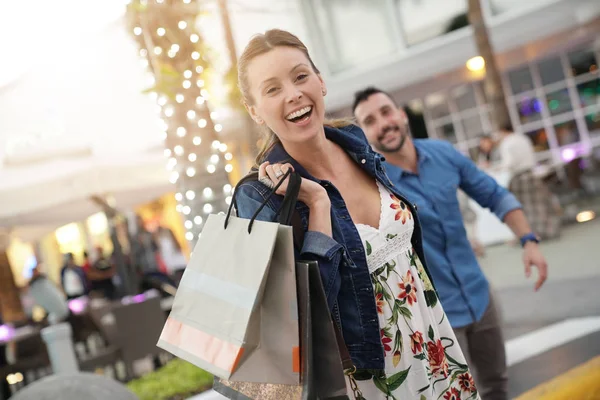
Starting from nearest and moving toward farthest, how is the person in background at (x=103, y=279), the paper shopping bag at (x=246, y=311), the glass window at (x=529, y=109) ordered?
1. the paper shopping bag at (x=246, y=311)
2. the person in background at (x=103, y=279)
3. the glass window at (x=529, y=109)

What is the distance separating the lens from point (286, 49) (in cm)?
188

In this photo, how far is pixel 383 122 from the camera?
338 centimetres

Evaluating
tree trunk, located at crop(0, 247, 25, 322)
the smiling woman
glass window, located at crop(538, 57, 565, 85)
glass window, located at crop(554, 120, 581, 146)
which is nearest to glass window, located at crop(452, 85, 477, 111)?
glass window, located at crop(538, 57, 565, 85)

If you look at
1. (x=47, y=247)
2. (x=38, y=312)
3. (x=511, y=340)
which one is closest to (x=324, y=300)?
(x=511, y=340)

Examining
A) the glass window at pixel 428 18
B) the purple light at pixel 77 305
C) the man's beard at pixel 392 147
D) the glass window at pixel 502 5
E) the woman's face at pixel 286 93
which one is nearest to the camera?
the woman's face at pixel 286 93

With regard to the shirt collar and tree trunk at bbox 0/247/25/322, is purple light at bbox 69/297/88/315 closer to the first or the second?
the shirt collar

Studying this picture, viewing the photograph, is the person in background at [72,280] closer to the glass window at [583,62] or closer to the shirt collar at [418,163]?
the shirt collar at [418,163]

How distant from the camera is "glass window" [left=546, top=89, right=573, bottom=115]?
14.2m

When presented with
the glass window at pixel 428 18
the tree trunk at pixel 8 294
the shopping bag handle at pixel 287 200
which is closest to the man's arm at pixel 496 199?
the shopping bag handle at pixel 287 200

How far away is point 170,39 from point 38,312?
15.6m

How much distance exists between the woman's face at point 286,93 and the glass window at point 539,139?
13665 mm

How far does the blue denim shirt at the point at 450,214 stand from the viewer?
3.17 m

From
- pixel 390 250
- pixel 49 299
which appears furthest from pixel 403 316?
pixel 49 299

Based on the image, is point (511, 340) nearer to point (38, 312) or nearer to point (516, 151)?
point (516, 151)
